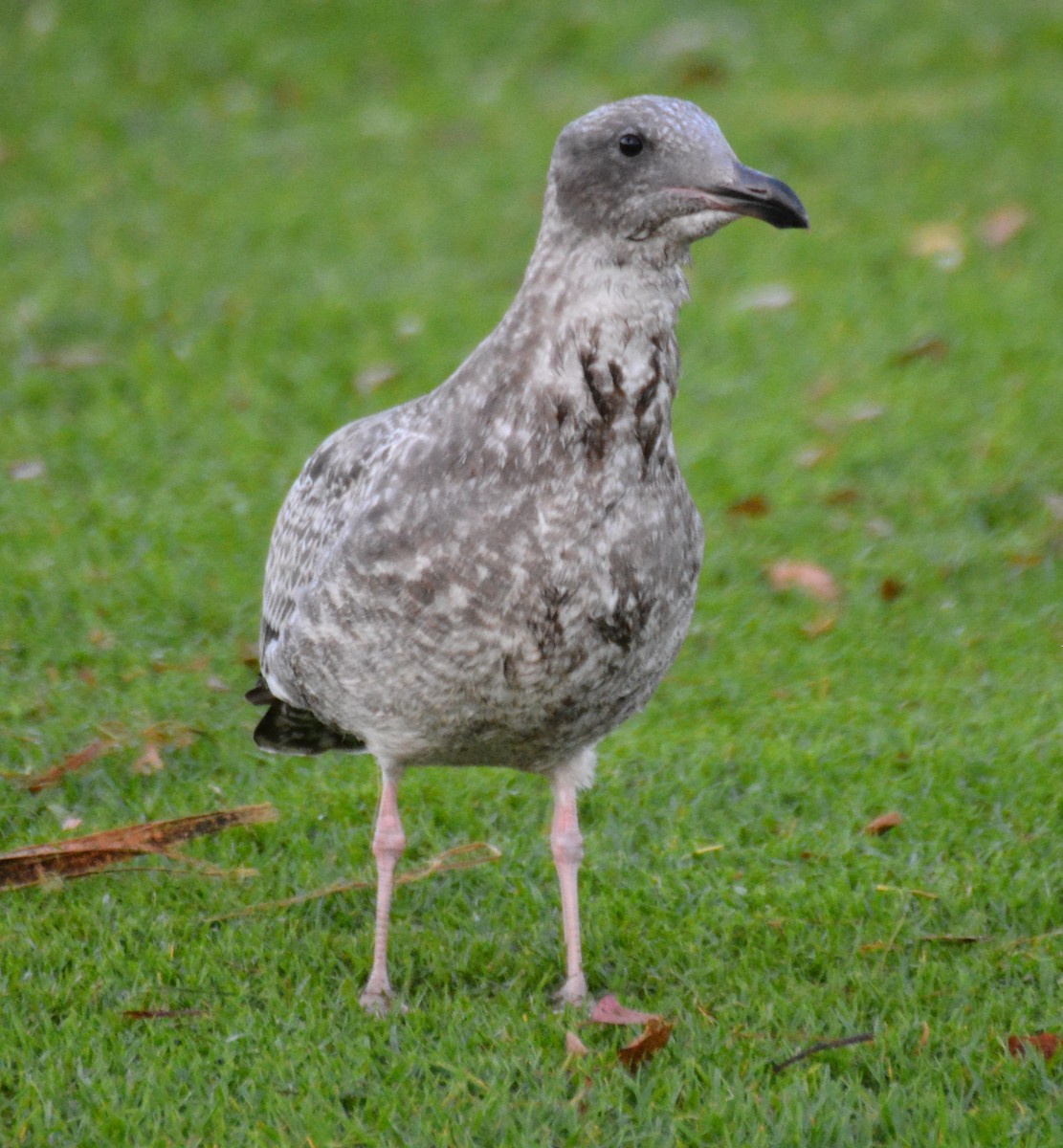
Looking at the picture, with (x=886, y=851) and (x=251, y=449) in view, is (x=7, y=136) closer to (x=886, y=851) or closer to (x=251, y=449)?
(x=251, y=449)

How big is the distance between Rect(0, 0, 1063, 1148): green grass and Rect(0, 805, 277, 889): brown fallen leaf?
88mm

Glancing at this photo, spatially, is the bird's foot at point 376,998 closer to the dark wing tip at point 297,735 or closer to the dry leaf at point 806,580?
the dark wing tip at point 297,735

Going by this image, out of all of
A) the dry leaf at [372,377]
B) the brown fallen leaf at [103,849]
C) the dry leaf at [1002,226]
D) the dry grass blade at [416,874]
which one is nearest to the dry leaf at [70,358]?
the dry leaf at [372,377]

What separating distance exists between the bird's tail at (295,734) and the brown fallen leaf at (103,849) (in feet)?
0.70

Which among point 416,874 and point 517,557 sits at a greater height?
point 517,557

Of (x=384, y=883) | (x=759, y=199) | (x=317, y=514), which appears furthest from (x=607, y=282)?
(x=384, y=883)

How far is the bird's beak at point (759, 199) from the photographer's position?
161 inches

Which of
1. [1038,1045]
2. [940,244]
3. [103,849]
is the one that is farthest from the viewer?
[940,244]

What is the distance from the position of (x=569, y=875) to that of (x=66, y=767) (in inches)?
78.1

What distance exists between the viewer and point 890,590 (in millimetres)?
7395

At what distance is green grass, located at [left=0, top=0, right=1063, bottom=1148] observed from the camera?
15.0ft

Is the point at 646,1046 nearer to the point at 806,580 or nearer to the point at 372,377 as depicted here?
the point at 806,580

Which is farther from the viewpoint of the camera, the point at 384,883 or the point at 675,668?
the point at 675,668

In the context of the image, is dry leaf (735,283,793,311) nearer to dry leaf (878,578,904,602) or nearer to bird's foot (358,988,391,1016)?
dry leaf (878,578,904,602)
